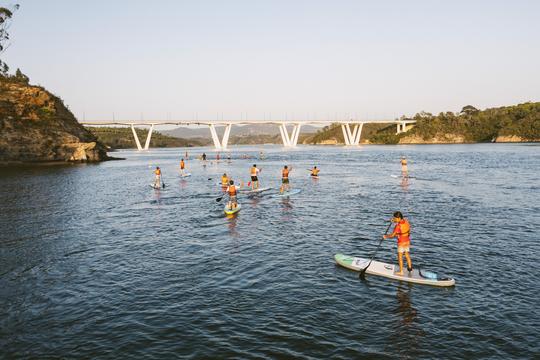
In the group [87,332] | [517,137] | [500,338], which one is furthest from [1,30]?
[517,137]

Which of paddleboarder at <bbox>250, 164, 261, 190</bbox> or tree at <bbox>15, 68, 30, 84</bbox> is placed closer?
paddleboarder at <bbox>250, 164, 261, 190</bbox>

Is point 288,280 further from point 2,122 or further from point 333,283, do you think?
point 2,122

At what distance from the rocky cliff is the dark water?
179ft

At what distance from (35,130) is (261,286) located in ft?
268

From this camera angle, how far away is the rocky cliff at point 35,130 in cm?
7544

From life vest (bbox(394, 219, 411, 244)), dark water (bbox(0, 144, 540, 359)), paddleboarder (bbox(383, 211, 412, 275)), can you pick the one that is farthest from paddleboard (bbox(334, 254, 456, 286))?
life vest (bbox(394, 219, 411, 244))

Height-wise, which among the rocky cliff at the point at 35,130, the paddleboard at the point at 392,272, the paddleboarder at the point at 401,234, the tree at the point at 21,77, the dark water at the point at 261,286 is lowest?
the dark water at the point at 261,286

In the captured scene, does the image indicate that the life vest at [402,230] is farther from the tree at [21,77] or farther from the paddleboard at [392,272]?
the tree at [21,77]

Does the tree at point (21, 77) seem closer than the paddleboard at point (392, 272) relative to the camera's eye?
No

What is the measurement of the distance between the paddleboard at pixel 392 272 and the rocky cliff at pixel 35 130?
256ft

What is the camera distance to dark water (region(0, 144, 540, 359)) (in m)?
10.5

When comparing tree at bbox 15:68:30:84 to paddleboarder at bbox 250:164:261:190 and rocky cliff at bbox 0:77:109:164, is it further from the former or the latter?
paddleboarder at bbox 250:164:261:190

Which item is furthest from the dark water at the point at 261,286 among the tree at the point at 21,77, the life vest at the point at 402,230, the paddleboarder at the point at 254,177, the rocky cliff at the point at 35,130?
the tree at the point at 21,77

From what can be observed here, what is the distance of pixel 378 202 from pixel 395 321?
2159cm
